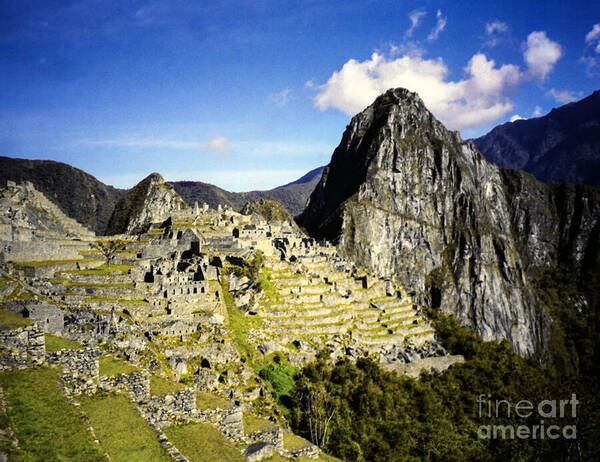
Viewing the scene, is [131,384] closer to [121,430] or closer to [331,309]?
[121,430]

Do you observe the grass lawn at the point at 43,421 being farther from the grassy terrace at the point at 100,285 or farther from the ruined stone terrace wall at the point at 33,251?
the ruined stone terrace wall at the point at 33,251

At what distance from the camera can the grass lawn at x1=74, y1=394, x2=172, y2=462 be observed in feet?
41.0

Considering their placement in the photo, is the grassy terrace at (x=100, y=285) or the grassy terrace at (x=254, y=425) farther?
the grassy terrace at (x=100, y=285)

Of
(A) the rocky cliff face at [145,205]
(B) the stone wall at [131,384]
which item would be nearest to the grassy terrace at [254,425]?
(B) the stone wall at [131,384]

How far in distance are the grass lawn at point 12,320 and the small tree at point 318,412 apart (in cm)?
2051

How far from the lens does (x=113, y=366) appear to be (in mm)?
16922

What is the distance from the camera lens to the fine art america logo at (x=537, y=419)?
123 ft

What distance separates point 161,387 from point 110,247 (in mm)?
32013

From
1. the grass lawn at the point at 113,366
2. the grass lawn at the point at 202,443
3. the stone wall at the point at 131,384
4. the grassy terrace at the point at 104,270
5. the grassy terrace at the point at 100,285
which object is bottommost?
the grass lawn at the point at 202,443

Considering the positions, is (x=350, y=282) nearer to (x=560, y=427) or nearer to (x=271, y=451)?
(x=560, y=427)

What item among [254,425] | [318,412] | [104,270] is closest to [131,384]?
[254,425]

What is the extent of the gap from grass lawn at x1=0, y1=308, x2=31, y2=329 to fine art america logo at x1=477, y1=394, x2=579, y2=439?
39206 millimetres

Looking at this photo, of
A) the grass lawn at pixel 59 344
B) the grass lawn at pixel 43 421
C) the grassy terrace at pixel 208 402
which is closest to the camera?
the grass lawn at pixel 43 421

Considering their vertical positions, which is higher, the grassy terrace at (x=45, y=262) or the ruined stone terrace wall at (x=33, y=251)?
the ruined stone terrace wall at (x=33, y=251)
